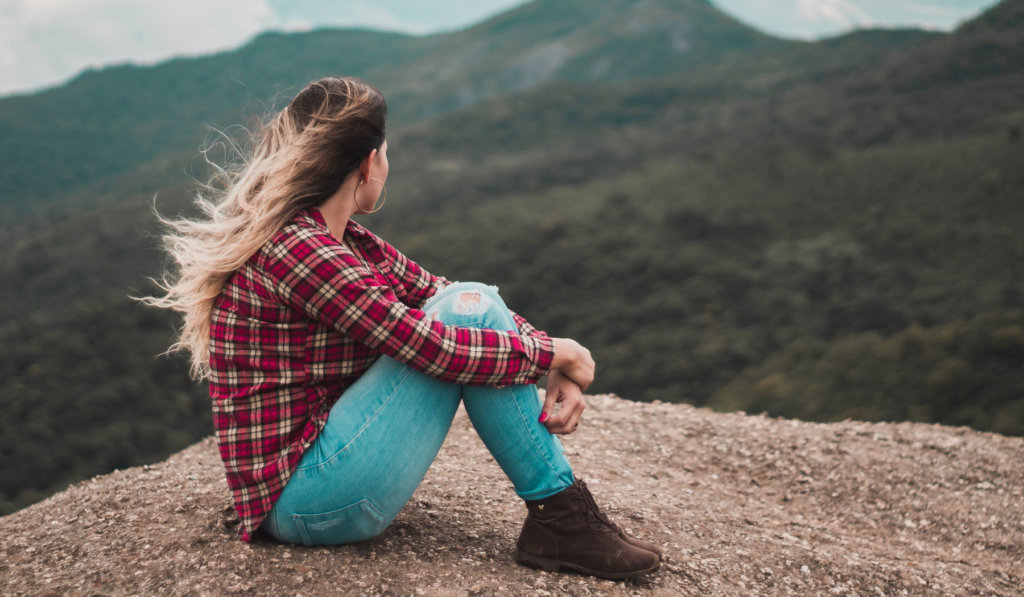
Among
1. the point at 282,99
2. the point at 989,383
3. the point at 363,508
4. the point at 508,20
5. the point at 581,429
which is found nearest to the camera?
the point at 363,508

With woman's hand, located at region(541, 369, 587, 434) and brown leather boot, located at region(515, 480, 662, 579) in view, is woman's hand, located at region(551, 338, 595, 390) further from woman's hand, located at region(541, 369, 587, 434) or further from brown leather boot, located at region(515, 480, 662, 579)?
brown leather boot, located at region(515, 480, 662, 579)

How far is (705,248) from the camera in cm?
4059

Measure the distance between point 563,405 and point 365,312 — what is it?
0.69m

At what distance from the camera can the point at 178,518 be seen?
2.80 meters

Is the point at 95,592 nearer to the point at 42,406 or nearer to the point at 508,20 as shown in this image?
the point at 42,406

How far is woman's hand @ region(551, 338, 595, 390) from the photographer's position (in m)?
2.22

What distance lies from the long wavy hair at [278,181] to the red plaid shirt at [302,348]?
0.17ft

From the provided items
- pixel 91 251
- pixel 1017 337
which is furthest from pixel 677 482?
pixel 91 251

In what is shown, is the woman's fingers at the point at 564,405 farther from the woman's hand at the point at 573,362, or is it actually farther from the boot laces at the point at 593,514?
the boot laces at the point at 593,514

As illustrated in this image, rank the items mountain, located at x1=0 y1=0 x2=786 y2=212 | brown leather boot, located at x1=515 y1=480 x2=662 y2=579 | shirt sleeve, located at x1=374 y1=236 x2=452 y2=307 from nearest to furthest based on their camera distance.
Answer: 1. brown leather boot, located at x1=515 y1=480 x2=662 y2=579
2. shirt sleeve, located at x1=374 y1=236 x2=452 y2=307
3. mountain, located at x1=0 y1=0 x2=786 y2=212

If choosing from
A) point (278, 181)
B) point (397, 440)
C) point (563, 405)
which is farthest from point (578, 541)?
point (278, 181)

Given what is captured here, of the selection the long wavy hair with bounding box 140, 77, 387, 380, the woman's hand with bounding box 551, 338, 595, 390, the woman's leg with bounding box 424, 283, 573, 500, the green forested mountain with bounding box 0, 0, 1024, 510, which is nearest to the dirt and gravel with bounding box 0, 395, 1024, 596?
the woman's leg with bounding box 424, 283, 573, 500

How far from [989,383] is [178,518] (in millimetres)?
18730

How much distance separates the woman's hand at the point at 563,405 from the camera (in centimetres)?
225
